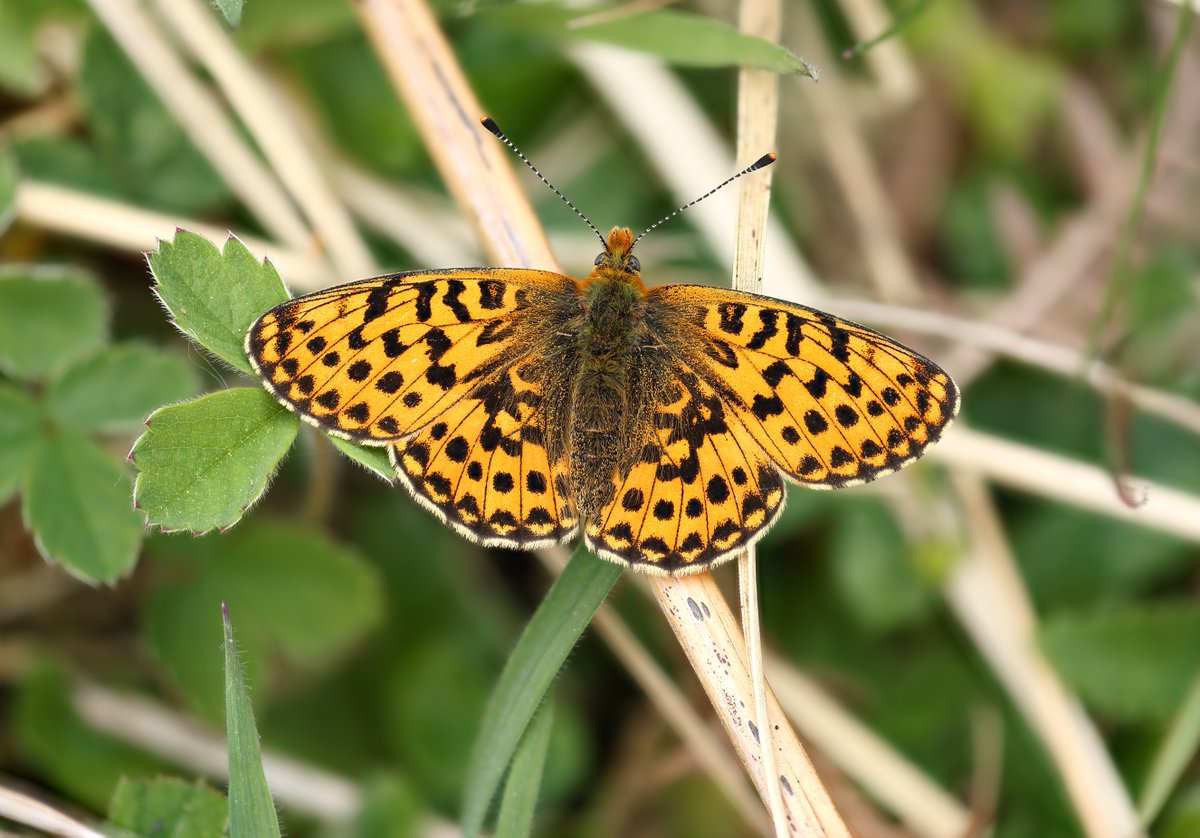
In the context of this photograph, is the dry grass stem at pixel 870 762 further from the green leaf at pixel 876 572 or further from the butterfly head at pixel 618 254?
the butterfly head at pixel 618 254

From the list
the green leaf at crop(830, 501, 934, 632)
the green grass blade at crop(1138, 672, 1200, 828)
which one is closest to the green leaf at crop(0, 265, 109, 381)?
the green leaf at crop(830, 501, 934, 632)

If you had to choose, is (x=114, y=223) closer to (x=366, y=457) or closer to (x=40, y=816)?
(x=366, y=457)

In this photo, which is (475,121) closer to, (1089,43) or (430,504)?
(430,504)

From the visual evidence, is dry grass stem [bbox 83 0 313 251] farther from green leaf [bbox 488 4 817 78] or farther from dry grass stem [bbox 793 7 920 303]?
dry grass stem [bbox 793 7 920 303]

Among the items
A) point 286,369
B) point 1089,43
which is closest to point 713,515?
point 286,369

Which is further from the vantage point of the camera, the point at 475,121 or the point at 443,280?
the point at 475,121

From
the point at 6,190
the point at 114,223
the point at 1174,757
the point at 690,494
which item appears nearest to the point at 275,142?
the point at 114,223

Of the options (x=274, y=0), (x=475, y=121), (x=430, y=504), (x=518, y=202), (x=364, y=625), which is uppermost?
(x=274, y=0)

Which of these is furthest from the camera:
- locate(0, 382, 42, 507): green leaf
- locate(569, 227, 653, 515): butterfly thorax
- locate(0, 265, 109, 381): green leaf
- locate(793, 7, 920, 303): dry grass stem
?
locate(793, 7, 920, 303): dry grass stem

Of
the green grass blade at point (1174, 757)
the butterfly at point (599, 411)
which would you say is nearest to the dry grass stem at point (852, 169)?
the butterfly at point (599, 411)
